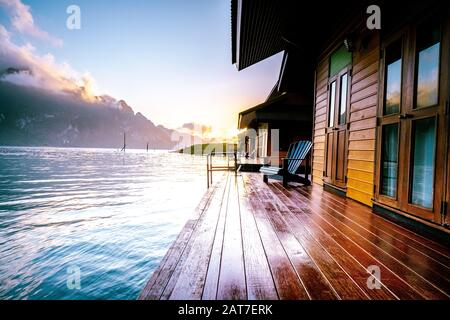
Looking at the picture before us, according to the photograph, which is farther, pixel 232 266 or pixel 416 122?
pixel 416 122

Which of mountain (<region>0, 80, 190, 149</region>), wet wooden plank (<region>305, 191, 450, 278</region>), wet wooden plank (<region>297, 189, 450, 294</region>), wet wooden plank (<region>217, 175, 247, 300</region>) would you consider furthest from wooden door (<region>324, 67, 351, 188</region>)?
mountain (<region>0, 80, 190, 149</region>)

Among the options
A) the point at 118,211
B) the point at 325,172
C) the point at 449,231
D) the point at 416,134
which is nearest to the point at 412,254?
the point at 449,231

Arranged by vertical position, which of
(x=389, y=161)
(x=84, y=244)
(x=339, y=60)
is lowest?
(x=84, y=244)

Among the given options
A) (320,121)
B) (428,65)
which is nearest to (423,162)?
(428,65)

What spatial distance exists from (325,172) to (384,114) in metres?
2.01

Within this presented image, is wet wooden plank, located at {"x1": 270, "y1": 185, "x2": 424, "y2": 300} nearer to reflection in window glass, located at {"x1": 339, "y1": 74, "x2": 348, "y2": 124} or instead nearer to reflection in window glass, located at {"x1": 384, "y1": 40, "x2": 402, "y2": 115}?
reflection in window glass, located at {"x1": 384, "y1": 40, "x2": 402, "y2": 115}

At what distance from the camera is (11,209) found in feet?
17.2

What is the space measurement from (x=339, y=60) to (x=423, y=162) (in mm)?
3001

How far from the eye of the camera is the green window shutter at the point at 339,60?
4.10m

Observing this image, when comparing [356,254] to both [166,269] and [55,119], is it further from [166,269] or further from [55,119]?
[55,119]

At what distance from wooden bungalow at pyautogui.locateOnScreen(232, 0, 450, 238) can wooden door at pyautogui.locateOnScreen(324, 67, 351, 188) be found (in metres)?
0.02

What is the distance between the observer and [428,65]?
2248mm

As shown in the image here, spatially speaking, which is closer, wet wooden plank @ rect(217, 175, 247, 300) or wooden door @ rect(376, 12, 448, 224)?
wet wooden plank @ rect(217, 175, 247, 300)

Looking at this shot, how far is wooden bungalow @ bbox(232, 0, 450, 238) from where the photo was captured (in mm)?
2146
